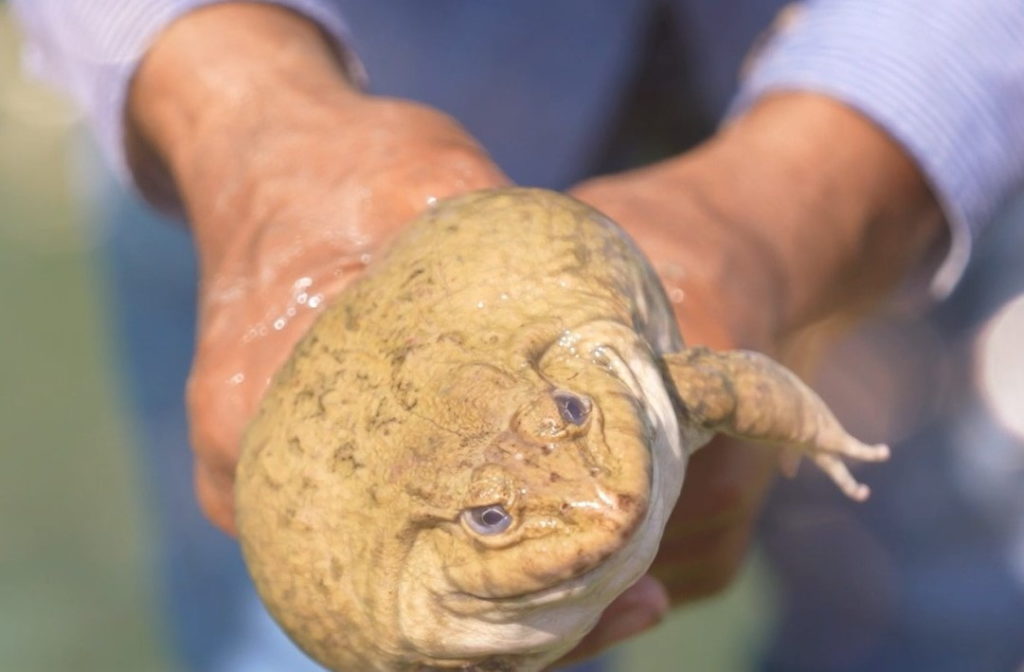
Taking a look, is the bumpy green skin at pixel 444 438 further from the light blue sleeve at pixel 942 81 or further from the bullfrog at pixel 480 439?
the light blue sleeve at pixel 942 81

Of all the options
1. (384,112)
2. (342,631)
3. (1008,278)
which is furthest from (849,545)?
(342,631)

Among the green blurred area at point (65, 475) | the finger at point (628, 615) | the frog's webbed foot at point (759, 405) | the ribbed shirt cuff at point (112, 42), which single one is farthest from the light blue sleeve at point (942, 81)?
the green blurred area at point (65, 475)

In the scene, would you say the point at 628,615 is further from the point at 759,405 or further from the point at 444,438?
the point at 444,438

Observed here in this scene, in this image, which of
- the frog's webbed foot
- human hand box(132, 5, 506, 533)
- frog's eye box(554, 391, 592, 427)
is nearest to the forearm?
human hand box(132, 5, 506, 533)

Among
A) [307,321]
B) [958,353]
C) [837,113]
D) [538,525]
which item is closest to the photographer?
[538,525]

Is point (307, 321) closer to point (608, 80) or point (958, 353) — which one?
point (608, 80)
